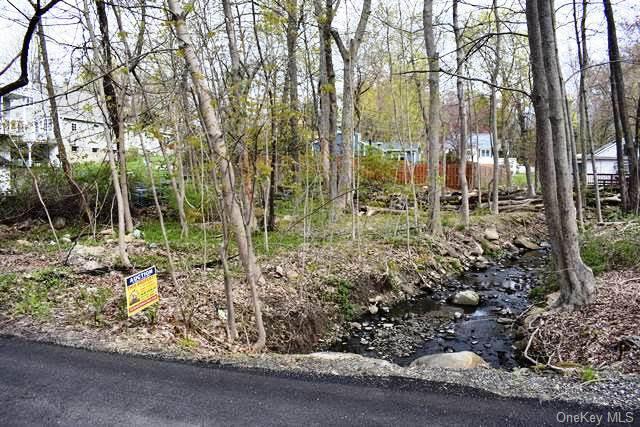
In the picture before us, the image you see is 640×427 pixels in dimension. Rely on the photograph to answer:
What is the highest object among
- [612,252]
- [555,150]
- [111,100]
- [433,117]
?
[111,100]

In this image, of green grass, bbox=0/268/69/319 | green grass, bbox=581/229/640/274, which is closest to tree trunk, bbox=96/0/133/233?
green grass, bbox=0/268/69/319

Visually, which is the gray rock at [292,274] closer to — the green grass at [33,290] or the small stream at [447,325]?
the small stream at [447,325]

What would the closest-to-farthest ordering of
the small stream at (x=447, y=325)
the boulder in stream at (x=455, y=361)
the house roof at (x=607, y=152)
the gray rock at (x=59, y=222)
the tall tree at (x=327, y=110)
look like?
1. the boulder in stream at (x=455, y=361)
2. the small stream at (x=447, y=325)
3. the tall tree at (x=327, y=110)
4. the gray rock at (x=59, y=222)
5. the house roof at (x=607, y=152)

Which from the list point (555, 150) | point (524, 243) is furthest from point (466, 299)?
point (524, 243)

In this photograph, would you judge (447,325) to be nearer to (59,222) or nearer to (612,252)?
(612,252)

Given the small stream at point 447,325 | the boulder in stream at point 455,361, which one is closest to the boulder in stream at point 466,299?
the small stream at point 447,325

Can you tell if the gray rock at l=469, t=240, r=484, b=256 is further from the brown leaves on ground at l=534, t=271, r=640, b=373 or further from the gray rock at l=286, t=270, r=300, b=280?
the gray rock at l=286, t=270, r=300, b=280

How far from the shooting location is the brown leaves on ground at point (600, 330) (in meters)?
3.90

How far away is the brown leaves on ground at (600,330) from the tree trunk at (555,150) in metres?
0.22

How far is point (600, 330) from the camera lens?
431 centimetres

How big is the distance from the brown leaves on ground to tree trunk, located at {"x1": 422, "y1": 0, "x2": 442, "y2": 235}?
16.5 feet

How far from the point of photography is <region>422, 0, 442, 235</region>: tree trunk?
31.5 ft

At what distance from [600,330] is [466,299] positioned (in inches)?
121

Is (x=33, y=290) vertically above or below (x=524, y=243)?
above
